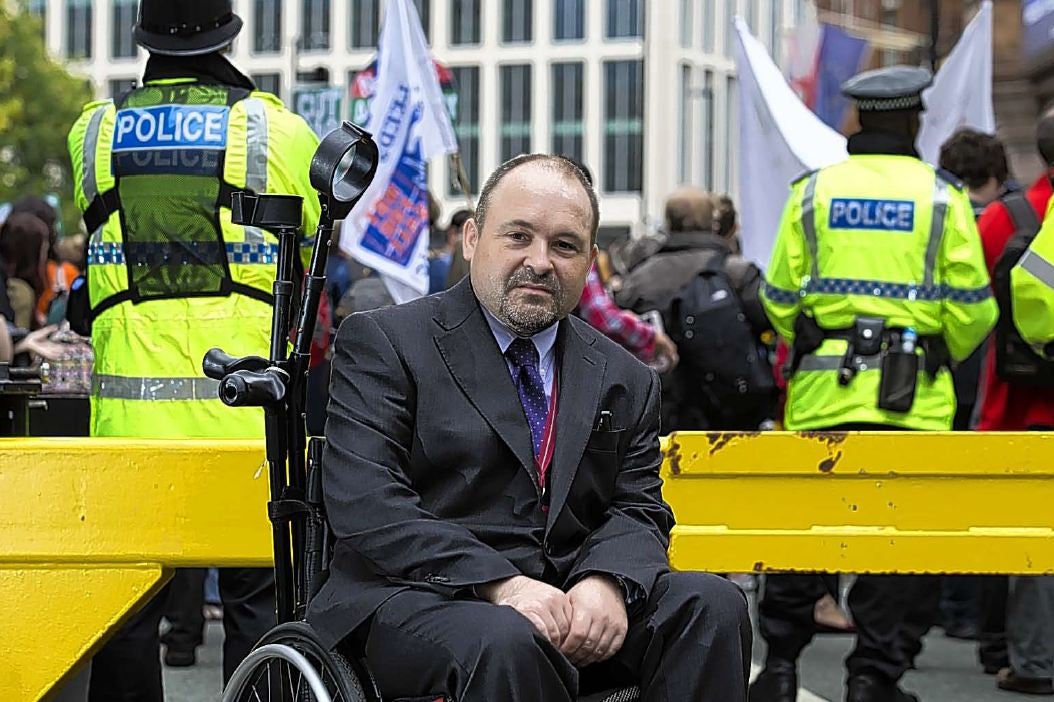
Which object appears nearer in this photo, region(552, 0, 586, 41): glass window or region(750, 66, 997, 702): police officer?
region(750, 66, 997, 702): police officer

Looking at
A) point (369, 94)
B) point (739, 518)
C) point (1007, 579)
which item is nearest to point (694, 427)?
point (1007, 579)

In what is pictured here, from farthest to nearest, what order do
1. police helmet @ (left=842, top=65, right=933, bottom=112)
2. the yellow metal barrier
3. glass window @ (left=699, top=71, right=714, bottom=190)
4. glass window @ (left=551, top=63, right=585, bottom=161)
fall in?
glass window @ (left=699, top=71, right=714, bottom=190)
glass window @ (left=551, top=63, right=585, bottom=161)
police helmet @ (left=842, top=65, right=933, bottom=112)
the yellow metal barrier

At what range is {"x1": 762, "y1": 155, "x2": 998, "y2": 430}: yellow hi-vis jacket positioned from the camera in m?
6.39

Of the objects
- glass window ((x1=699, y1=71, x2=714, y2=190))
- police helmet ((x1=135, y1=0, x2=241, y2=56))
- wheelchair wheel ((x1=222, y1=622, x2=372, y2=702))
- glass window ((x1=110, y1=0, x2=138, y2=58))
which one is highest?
glass window ((x1=110, y1=0, x2=138, y2=58))

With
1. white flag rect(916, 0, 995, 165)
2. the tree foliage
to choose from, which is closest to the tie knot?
white flag rect(916, 0, 995, 165)

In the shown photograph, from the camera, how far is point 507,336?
420 centimetres

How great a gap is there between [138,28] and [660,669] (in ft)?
9.57

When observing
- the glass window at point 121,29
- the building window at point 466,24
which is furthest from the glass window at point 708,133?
the glass window at point 121,29

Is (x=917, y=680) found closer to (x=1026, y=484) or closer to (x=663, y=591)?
(x=1026, y=484)

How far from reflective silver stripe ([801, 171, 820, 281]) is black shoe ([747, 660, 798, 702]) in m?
1.36

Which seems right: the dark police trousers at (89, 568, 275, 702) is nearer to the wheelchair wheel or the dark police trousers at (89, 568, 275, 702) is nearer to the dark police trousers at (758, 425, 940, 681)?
the wheelchair wheel

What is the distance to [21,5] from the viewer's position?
6109 centimetres

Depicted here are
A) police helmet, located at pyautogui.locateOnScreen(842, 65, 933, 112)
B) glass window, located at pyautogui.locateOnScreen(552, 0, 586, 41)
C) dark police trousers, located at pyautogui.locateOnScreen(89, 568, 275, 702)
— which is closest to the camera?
dark police trousers, located at pyautogui.locateOnScreen(89, 568, 275, 702)

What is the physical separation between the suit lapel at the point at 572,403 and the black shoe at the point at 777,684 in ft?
8.24
